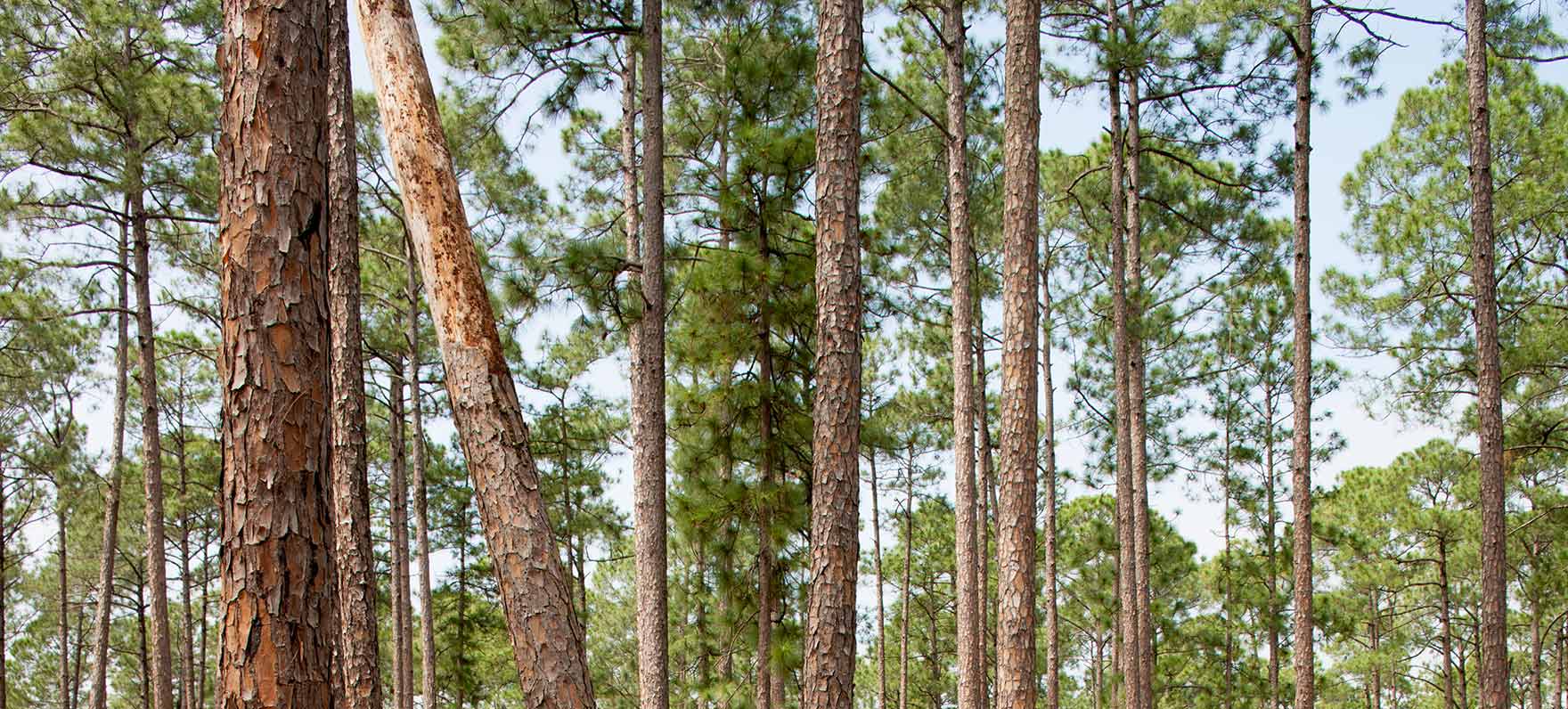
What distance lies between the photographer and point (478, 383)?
171 inches

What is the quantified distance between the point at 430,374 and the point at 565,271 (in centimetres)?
898

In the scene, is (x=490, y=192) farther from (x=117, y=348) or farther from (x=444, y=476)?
(x=444, y=476)

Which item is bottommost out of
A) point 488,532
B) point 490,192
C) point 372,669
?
point 372,669

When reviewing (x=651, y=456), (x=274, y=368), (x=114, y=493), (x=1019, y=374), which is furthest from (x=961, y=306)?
(x=114, y=493)

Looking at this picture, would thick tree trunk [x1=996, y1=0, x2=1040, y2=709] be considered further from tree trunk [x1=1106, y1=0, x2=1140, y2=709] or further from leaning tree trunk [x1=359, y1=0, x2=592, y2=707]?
tree trunk [x1=1106, y1=0, x2=1140, y2=709]

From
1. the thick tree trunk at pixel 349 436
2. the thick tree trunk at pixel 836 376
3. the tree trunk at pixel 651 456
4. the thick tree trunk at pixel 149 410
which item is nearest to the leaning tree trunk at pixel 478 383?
the thick tree trunk at pixel 836 376

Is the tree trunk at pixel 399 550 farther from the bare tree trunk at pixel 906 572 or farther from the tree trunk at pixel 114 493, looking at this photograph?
the bare tree trunk at pixel 906 572

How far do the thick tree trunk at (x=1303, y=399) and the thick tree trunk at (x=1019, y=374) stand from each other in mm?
4402

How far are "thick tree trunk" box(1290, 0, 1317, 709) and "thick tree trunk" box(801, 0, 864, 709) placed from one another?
5997mm

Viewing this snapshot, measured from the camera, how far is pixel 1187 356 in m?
17.6

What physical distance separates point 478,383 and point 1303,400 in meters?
7.97

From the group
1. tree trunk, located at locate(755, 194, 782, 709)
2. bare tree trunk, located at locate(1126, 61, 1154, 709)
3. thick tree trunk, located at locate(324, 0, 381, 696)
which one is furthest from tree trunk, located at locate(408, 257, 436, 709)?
bare tree trunk, located at locate(1126, 61, 1154, 709)

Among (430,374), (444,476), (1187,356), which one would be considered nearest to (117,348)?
(430,374)

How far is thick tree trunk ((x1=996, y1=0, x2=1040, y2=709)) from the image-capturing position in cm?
608
